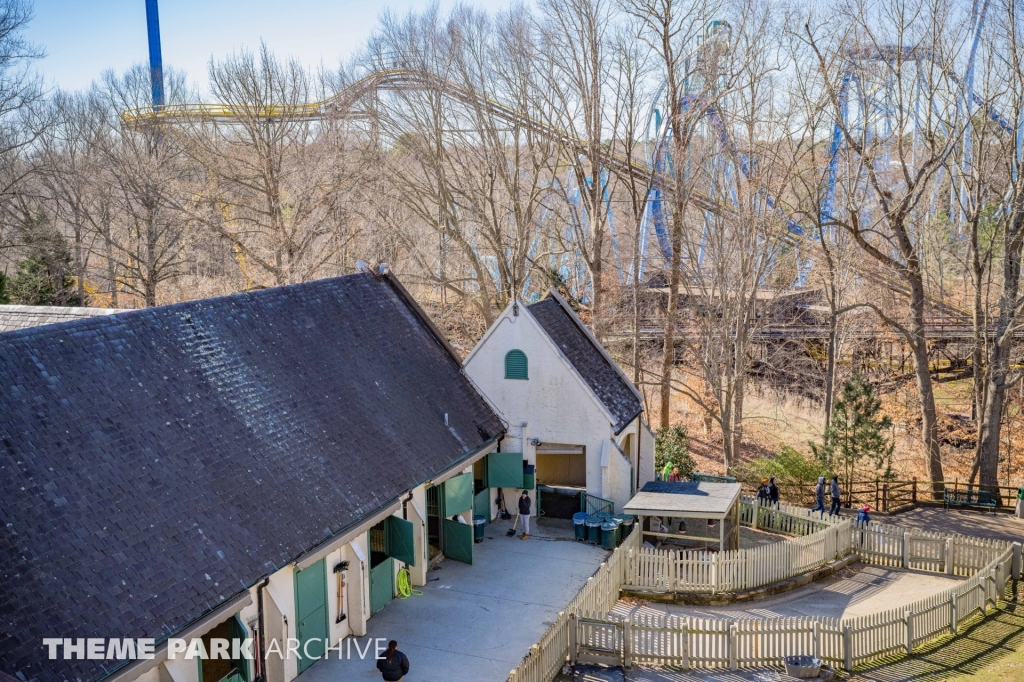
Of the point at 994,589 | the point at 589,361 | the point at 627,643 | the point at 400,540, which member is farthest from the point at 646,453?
the point at 400,540

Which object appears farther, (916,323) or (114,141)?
(114,141)

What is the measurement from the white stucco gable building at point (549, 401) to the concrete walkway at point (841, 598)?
4709 millimetres

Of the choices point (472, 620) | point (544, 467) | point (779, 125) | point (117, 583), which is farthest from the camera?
point (779, 125)

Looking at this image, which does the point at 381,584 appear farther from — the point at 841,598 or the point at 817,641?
the point at 841,598

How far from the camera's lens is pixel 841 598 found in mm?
19312

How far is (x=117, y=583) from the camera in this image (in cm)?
1105

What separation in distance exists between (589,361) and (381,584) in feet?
32.6

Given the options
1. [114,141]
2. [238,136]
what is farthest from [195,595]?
[114,141]

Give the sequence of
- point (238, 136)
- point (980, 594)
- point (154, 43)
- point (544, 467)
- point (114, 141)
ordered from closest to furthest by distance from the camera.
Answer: point (980, 594), point (544, 467), point (238, 136), point (114, 141), point (154, 43)

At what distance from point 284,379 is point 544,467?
11244 millimetres

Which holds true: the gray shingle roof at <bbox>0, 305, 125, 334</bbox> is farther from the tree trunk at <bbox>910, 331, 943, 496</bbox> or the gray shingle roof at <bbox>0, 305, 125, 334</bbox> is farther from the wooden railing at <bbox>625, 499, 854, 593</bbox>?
the tree trunk at <bbox>910, 331, 943, 496</bbox>

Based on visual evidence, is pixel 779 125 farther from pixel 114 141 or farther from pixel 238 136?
pixel 114 141

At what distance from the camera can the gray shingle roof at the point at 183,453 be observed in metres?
10.8

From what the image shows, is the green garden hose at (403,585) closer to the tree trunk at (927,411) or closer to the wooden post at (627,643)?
the wooden post at (627,643)
